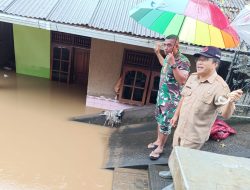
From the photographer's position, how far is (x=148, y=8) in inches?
146

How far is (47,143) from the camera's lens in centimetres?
502

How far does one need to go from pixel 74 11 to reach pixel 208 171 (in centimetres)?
453

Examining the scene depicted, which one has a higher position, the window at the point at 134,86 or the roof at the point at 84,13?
the roof at the point at 84,13

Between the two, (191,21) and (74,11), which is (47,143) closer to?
(74,11)

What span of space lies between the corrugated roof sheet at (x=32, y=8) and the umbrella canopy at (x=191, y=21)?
2.23 meters

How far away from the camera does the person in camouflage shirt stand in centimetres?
367

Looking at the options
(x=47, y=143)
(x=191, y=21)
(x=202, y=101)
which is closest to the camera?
(x=202, y=101)

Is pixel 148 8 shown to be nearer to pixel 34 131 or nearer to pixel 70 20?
pixel 70 20

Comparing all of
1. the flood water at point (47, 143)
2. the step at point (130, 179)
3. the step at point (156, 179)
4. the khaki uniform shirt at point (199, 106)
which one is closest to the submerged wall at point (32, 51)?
the flood water at point (47, 143)

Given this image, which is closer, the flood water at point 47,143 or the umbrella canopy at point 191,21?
the umbrella canopy at point 191,21

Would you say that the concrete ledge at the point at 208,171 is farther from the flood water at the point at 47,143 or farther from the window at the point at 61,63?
the window at the point at 61,63

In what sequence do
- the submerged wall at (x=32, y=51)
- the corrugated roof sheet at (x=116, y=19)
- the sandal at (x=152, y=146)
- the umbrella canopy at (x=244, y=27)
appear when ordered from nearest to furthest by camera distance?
1. the umbrella canopy at (x=244, y=27)
2. the sandal at (x=152, y=146)
3. the corrugated roof sheet at (x=116, y=19)
4. the submerged wall at (x=32, y=51)

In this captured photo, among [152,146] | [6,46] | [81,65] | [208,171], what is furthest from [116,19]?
[6,46]

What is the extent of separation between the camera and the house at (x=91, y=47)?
5.32 m
